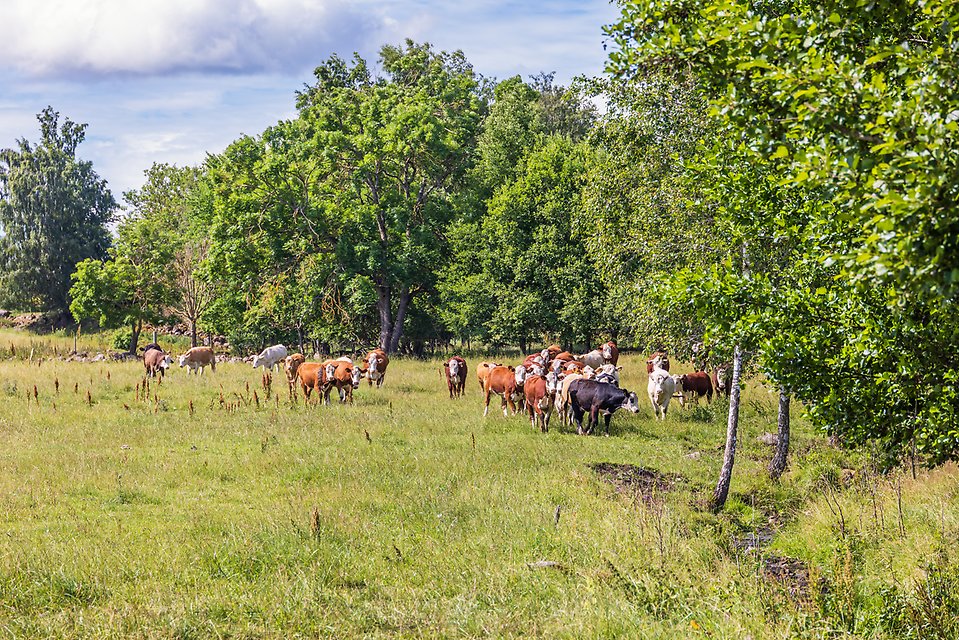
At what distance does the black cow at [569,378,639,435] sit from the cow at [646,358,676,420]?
6.14ft

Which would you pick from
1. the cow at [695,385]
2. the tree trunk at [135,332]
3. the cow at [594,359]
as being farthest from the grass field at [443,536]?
the tree trunk at [135,332]

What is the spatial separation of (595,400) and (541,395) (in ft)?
4.77

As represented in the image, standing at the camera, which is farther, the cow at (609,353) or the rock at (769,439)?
the cow at (609,353)

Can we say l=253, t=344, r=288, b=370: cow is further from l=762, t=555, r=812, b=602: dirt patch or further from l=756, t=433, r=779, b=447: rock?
l=762, t=555, r=812, b=602: dirt patch

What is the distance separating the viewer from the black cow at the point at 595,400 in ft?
68.6

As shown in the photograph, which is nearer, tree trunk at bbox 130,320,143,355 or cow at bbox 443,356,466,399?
cow at bbox 443,356,466,399

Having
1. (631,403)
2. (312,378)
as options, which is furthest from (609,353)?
(312,378)

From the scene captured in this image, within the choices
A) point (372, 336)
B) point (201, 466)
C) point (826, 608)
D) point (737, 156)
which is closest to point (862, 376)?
point (826, 608)

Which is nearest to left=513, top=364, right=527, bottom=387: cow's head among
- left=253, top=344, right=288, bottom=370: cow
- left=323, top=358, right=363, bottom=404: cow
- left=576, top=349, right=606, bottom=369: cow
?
left=323, top=358, right=363, bottom=404: cow

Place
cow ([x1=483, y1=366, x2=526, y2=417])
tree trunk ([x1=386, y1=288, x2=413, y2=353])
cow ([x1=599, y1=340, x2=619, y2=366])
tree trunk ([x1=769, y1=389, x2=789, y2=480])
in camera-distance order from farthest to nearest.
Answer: tree trunk ([x1=386, y1=288, x2=413, y2=353]), cow ([x1=599, y1=340, x2=619, y2=366]), cow ([x1=483, y1=366, x2=526, y2=417]), tree trunk ([x1=769, y1=389, x2=789, y2=480])

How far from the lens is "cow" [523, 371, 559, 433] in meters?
21.2

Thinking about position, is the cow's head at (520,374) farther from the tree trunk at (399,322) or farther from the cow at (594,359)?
the tree trunk at (399,322)

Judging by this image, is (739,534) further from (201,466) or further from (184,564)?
(201,466)

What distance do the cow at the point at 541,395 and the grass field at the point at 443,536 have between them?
1131mm
